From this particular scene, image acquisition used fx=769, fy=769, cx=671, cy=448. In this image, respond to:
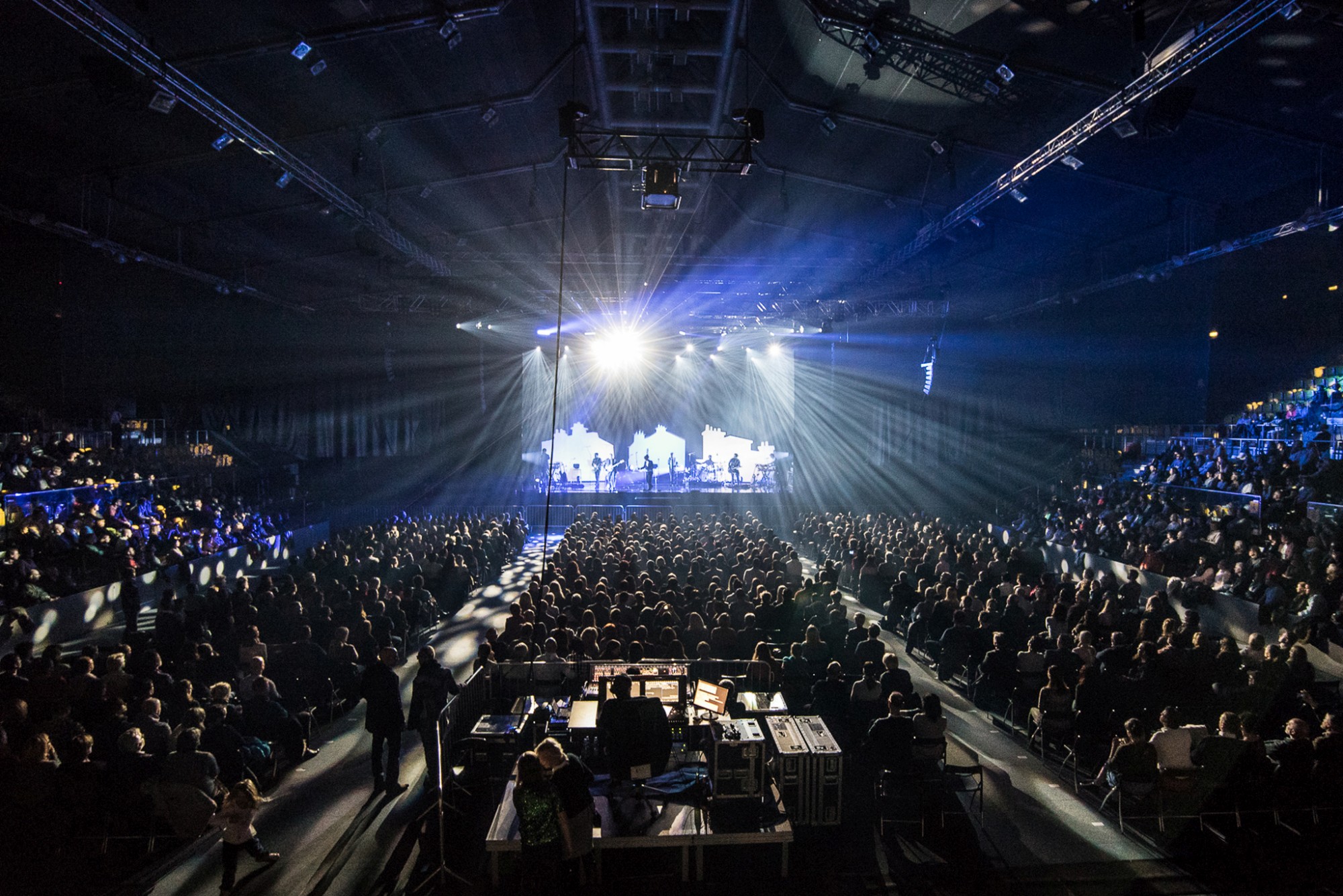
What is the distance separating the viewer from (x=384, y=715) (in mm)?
6062

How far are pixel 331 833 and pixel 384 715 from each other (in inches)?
35.1

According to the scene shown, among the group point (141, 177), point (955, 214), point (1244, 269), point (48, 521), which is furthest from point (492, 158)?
point (1244, 269)

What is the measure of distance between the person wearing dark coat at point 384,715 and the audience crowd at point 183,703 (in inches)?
29.7

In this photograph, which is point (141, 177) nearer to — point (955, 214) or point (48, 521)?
point (48, 521)

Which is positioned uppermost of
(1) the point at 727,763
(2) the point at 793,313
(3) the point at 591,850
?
(2) the point at 793,313

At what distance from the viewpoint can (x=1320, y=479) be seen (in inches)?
478

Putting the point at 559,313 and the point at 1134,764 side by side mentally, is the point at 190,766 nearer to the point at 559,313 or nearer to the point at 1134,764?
the point at 559,313

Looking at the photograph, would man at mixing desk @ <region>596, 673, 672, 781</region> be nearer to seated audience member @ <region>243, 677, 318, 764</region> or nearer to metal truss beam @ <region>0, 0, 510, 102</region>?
seated audience member @ <region>243, 677, 318, 764</region>

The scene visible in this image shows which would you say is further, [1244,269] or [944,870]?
[1244,269]

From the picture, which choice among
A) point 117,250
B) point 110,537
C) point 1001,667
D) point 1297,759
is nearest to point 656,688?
point 1001,667

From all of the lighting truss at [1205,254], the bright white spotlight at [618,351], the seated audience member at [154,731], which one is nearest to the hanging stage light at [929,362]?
the lighting truss at [1205,254]

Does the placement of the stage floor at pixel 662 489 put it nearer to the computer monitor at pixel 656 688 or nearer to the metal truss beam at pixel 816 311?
the metal truss beam at pixel 816 311

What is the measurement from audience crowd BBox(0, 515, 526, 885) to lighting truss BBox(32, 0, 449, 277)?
509 centimetres

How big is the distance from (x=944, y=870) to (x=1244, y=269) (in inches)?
689
